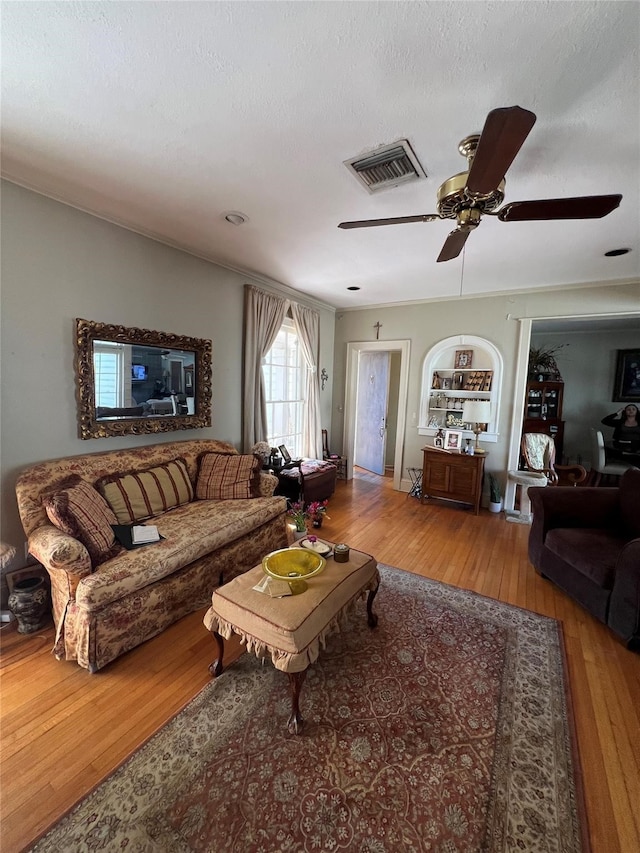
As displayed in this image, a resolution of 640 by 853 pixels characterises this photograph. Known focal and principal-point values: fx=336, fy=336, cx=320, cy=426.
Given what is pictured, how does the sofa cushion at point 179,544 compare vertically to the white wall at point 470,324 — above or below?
below

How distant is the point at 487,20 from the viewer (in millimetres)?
1121

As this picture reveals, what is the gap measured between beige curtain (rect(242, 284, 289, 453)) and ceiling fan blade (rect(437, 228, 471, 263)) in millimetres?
2157

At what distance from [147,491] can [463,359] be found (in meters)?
4.08

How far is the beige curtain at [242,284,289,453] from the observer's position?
3.76 m

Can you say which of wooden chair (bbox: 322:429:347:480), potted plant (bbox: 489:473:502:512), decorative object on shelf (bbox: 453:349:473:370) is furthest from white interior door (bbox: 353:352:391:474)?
potted plant (bbox: 489:473:502:512)

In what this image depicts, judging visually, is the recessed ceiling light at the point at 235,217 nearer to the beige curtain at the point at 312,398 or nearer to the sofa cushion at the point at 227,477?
the sofa cushion at the point at 227,477

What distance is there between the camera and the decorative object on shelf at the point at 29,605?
2.00m

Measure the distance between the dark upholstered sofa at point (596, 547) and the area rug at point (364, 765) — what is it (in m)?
0.47

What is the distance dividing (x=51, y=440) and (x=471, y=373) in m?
4.56

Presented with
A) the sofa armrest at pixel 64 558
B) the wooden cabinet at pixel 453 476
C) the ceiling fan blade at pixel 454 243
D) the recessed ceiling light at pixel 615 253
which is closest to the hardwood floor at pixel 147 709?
the sofa armrest at pixel 64 558

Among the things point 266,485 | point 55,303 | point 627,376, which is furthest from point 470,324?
point 55,303

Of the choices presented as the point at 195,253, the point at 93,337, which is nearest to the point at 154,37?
the point at 93,337

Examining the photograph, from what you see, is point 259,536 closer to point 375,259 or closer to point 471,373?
point 375,259

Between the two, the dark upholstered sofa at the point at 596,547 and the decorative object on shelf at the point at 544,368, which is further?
the decorative object on shelf at the point at 544,368
